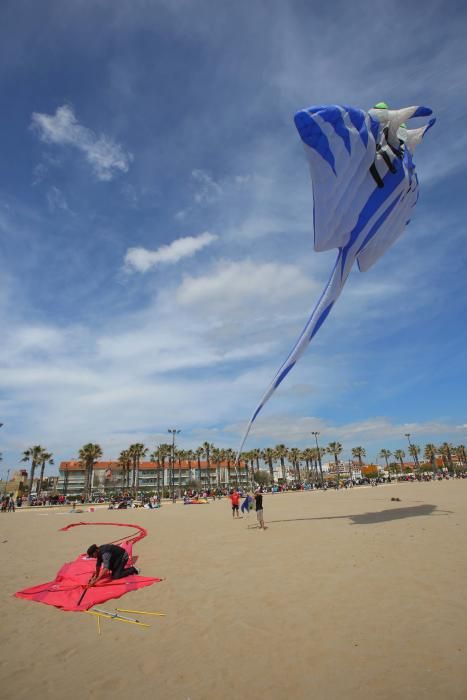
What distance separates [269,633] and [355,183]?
11173 millimetres

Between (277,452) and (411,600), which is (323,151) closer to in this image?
(411,600)

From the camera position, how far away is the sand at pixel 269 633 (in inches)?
144

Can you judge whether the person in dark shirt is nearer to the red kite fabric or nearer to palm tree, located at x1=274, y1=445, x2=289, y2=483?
the red kite fabric

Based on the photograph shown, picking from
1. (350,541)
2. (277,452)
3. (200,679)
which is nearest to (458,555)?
(350,541)

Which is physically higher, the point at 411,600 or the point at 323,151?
the point at 323,151

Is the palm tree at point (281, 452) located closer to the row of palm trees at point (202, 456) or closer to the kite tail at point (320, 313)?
the row of palm trees at point (202, 456)

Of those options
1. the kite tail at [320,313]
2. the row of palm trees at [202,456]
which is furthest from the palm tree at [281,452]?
the kite tail at [320,313]

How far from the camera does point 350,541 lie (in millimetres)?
9914

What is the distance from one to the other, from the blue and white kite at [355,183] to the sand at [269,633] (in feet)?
18.0

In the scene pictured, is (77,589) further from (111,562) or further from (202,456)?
(202,456)

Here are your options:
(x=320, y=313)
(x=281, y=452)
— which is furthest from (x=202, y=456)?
(x=320, y=313)

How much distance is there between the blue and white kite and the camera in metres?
10.1

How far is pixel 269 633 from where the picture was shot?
15.6 feet

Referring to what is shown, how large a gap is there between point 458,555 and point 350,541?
284 centimetres
